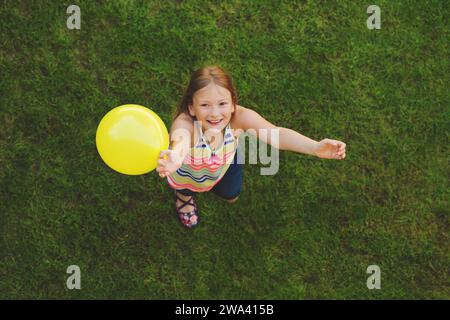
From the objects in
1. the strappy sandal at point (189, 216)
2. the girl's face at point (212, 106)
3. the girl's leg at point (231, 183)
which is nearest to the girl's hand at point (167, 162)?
the girl's face at point (212, 106)

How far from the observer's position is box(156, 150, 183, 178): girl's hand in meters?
2.01

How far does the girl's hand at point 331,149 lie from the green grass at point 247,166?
88cm

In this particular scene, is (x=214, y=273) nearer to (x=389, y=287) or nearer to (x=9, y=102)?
(x=389, y=287)

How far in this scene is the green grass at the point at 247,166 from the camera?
3.11 metres

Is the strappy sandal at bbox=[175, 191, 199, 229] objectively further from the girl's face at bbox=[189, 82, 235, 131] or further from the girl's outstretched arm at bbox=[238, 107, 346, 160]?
the girl's face at bbox=[189, 82, 235, 131]

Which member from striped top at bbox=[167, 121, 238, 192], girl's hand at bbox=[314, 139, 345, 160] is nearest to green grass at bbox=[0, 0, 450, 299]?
striped top at bbox=[167, 121, 238, 192]

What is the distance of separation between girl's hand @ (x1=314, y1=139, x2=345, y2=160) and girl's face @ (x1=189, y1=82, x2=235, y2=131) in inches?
17.8

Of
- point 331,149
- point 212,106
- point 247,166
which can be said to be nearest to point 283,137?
point 331,149

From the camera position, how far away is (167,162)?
6.65 ft

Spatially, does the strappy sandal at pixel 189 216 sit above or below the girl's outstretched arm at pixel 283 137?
below

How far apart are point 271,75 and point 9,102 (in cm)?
168

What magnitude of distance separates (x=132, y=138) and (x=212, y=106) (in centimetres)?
44

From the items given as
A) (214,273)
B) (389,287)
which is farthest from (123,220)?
(389,287)

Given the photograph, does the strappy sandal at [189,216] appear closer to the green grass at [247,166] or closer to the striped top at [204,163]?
the green grass at [247,166]
